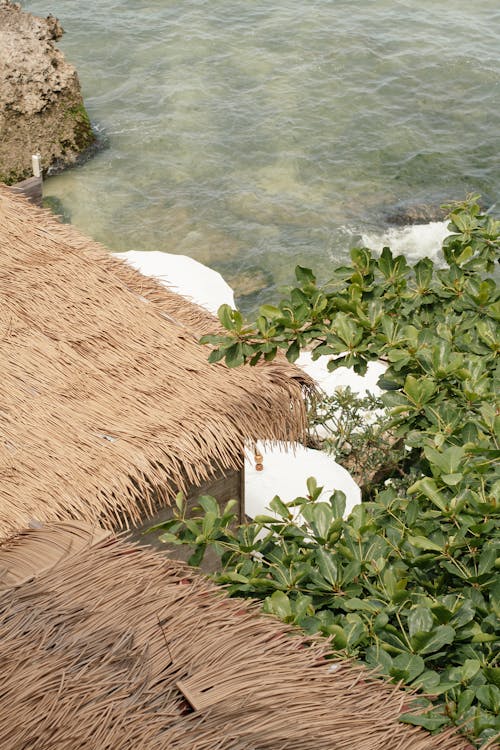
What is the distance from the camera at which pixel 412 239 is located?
51.6ft

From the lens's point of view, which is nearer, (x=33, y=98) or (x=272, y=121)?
(x=33, y=98)

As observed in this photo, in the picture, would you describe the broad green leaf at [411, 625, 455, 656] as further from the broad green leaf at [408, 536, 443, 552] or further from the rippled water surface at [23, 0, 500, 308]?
the rippled water surface at [23, 0, 500, 308]

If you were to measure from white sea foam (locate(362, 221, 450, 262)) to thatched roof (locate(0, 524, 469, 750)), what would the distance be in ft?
41.3

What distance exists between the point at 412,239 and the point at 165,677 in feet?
44.8

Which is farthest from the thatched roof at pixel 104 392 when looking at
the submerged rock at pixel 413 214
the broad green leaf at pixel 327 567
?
the submerged rock at pixel 413 214

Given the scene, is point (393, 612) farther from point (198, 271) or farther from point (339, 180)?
point (339, 180)

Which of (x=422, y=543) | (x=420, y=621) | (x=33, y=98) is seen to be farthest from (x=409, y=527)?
(x=33, y=98)

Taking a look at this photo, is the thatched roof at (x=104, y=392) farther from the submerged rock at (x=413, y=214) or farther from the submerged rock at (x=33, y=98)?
the submerged rock at (x=413, y=214)

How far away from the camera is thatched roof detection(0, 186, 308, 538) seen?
4660 millimetres

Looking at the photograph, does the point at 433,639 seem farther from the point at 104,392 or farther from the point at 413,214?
the point at 413,214

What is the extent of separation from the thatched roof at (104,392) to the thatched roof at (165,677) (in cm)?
105

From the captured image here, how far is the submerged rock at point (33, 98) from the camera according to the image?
53.0 ft

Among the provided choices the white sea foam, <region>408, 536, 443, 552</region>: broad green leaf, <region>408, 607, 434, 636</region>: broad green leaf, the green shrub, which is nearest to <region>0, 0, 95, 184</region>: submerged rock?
the white sea foam

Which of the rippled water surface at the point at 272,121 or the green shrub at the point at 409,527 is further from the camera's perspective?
the rippled water surface at the point at 272,121
